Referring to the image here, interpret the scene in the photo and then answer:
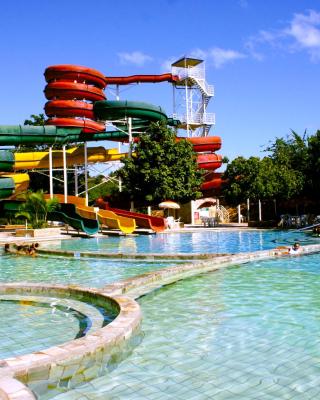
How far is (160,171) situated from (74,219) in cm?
744

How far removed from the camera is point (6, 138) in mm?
26844

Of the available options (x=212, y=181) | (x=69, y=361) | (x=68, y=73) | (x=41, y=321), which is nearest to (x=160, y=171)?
(x=212, y=181)

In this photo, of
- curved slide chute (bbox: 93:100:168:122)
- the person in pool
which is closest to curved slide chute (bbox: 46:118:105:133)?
curved slide chute (bbox: 93:100:168:122)

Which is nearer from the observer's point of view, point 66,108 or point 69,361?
point 69,361

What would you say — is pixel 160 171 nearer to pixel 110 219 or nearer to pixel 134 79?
pixel 110 219

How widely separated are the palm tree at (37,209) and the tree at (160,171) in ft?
23.9

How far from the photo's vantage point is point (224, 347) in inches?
204

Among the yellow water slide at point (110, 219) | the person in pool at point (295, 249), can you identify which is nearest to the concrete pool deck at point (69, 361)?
the person in pool at point (295, 249)

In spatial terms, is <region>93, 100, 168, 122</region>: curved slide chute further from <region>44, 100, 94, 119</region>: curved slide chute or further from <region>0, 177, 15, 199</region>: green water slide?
<region>0, 177, 15, 199</region>: green water slide

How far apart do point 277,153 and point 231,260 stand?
68.6ft

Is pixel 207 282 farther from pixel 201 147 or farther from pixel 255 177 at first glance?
pixel 201 147

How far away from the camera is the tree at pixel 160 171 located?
92.2 ft

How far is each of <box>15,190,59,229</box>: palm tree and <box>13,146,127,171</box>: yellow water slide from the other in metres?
9.75

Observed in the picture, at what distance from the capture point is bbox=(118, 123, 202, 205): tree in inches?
1107
